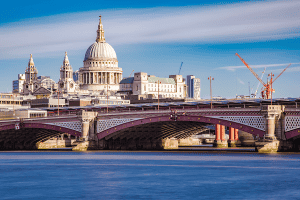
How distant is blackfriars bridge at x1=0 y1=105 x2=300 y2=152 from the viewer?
3644 inches

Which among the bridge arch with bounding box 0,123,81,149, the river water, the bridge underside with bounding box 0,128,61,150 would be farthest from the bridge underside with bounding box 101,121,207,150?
the river water

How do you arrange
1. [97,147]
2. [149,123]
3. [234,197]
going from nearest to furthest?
[234,197] → [149,123] → [97,147]

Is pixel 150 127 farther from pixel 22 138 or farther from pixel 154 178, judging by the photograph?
pixel 154 178

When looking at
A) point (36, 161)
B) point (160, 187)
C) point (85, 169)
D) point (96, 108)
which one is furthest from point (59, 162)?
point (96, 108)

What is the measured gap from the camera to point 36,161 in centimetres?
9012

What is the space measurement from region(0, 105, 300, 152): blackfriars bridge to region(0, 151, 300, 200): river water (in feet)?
17.7

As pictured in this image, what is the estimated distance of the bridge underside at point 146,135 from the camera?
113631 mm

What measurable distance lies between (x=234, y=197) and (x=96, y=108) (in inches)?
3957

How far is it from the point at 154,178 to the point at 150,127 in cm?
5146

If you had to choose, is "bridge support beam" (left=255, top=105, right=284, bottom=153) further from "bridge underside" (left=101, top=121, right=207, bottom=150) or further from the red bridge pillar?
the red bridge pillar

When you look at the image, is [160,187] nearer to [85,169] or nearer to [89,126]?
[85,169]

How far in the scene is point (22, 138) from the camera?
133875mm

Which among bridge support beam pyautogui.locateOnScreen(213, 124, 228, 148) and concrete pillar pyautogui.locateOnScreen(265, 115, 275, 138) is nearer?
concrete pillar pyautogui.locateOnScreen(265, 115, 275, 138)

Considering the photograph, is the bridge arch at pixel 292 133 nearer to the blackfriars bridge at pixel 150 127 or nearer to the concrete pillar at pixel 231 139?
the blackfriars bridge at pixel 150 127
